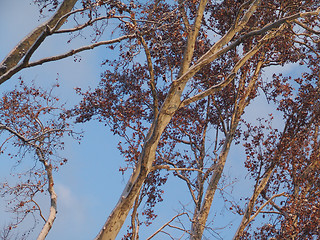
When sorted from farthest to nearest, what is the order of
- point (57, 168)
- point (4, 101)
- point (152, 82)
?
1. point (57, 168)
2. point (4, 101)
3. point (152, 82)

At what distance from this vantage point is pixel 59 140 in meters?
10.2

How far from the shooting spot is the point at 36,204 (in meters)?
10.6

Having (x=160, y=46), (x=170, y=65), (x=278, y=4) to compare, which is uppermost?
(x=278, y=4)

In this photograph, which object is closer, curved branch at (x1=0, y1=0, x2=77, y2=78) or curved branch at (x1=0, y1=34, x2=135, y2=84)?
curved branch at (x1=0, y1=34, x2=135, y2=84)

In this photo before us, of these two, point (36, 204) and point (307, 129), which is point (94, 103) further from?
point (307, 129)

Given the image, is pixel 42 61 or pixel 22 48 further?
pixel 22 48

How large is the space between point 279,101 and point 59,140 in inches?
260

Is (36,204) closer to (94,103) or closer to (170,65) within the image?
(94,103)

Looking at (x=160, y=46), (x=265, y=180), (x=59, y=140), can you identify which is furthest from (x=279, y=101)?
(x=59, y=140)

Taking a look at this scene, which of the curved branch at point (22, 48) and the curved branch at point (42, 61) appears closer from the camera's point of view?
the curved branch at point (42, 61)

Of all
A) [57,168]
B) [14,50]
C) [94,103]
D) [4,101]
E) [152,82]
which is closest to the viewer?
[14,50]

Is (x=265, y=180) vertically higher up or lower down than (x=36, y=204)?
higher up

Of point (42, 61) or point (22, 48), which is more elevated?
point (22, 48)

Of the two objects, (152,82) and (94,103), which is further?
(94,103)
